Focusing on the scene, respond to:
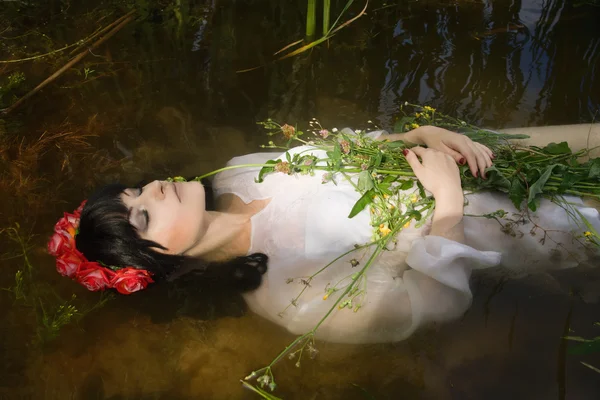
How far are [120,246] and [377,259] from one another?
1086mm

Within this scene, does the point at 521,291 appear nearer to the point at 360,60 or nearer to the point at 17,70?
the point at 360,60

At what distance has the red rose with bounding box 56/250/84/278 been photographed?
6.76 ft

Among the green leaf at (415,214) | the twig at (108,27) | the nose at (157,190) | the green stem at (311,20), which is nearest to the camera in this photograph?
the green leaf at (415,214)

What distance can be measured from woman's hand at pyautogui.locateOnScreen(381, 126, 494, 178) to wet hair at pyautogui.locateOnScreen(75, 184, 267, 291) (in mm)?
906

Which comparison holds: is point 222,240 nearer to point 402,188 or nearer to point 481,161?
point 402,188

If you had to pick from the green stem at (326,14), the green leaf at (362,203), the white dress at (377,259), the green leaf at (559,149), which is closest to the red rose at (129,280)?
the white dress at (377,259)

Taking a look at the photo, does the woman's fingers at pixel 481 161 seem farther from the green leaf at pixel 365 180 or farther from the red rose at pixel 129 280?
the red rose at pixel 129 280

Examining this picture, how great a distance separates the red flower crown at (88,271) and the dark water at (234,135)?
20 centimetres

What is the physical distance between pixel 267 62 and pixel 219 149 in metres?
0.87

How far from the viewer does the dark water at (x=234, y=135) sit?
1895 mm

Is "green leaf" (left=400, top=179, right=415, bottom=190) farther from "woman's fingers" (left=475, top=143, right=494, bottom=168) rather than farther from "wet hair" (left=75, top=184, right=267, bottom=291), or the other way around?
"wet hair" (left=75, top=184, right=267, bottom=291)

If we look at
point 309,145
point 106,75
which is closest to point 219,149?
point 309,145

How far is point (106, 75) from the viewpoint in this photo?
332cm

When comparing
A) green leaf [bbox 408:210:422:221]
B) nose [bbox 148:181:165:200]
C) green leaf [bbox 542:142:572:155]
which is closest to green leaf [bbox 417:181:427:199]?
green leaf [bbox 408:210:422:221]
